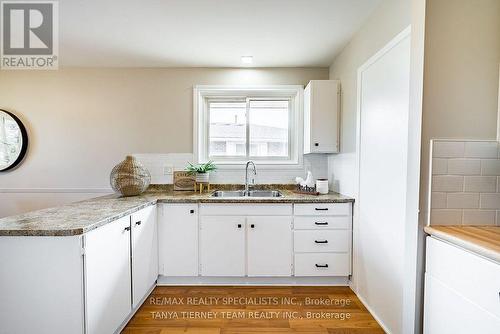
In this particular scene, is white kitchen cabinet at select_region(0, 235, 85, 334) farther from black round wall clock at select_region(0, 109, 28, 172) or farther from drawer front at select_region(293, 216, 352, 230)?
black round wall clock at select_region(0, 109, 28, 172)

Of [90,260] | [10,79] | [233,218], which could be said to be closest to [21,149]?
[10,79]

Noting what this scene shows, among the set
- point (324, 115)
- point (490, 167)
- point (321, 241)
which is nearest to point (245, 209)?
point (321, 241)

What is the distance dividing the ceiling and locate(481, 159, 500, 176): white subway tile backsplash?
1.32 meters

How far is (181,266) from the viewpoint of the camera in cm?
225

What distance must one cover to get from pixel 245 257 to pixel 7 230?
1679 mm

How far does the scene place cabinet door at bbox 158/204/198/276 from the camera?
88.4 inches

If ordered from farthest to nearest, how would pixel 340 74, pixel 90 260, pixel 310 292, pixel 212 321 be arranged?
pixel 340 74, pixel 310 292, pixel 212 321, pixel 90 260

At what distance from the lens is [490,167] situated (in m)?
1.18

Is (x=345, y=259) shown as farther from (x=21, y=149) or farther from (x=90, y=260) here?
(x=21, y=149)

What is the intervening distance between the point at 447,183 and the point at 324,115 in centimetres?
147

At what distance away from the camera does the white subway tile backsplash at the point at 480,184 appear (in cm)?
118

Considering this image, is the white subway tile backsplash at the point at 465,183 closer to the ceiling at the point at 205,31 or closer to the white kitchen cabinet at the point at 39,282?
the ceiling at the point at 205,31

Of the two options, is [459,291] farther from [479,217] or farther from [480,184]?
[480,184]

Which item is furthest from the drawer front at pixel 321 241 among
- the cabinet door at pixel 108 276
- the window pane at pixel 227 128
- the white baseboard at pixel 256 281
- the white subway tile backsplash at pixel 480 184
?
the cabinet door at pixel 108 276
